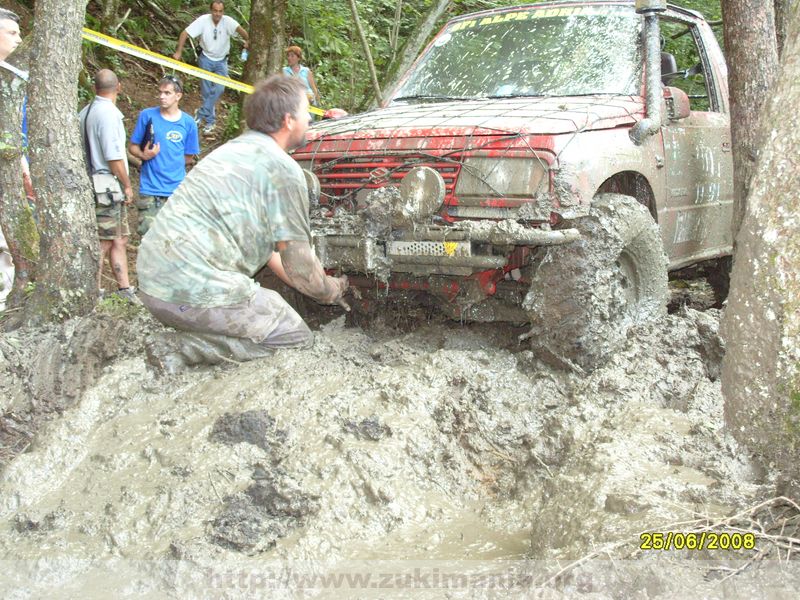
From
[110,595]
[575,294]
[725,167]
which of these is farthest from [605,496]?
[725,167]

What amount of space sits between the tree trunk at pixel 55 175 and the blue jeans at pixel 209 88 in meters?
4.63

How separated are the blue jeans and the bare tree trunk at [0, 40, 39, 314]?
4.58 meters

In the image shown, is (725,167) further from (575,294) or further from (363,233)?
(363,233)

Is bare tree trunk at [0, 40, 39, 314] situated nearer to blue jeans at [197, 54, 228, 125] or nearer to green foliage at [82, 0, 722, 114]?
Answer: blue jeans at [197, 54, 228, 125]

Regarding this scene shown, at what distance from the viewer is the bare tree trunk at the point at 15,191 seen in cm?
516

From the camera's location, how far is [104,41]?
25.1 ft

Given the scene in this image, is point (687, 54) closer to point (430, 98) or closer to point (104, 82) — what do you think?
point (430, 98)

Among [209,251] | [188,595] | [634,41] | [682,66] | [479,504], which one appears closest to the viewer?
[188,595]

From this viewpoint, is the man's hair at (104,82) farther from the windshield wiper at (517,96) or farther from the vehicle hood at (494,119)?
the windshield wiper at (517,96)

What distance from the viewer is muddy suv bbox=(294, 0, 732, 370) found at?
13.3 ft

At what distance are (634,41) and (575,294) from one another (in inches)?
75.6

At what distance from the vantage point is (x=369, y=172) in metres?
4.46

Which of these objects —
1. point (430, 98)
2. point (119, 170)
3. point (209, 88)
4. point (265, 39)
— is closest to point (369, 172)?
point (430, 98)

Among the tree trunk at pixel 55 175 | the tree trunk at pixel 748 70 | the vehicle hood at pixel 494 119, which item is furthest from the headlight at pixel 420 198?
the tree trunk at pixel 55 175
